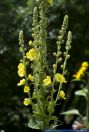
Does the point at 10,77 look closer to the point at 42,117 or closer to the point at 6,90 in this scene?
the point at 6,90

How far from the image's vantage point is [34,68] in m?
1.93

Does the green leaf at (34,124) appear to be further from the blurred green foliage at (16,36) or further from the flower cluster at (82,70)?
the blurred green foliage at (16,36)

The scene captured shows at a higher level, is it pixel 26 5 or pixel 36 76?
pixel 26 5

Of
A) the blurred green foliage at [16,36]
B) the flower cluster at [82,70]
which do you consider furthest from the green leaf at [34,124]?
the blurred green foliage at [16,36]

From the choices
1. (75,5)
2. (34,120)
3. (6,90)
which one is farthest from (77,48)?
(34,120)

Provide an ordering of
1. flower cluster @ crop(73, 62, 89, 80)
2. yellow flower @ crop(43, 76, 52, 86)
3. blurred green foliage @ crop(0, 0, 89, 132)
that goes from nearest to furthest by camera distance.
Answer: yellow flower @ crop(43, 76, 52, 86), flower cluster @ crop(73, 62, 89, 80), blurred green foliage @ crop(0, 0, 89, 132)

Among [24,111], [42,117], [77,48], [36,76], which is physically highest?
[77,48]

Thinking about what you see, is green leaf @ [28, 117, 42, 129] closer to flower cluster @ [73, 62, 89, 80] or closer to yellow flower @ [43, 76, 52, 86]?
yellow flower @ [43, 76, 52, 86]

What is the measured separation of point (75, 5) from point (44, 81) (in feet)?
12.9

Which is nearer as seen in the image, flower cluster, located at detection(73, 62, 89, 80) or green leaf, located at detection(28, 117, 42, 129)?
green leaf, located at detection(28, 117, 42, 129)

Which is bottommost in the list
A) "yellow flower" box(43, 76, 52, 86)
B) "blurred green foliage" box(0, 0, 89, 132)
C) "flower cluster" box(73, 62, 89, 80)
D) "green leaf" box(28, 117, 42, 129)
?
"green leaf" box(28, 117, 42, 129)

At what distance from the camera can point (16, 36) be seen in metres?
5.56

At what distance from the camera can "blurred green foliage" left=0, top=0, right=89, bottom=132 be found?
556 cm

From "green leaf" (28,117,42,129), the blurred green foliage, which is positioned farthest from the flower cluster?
"green leaf" (28,117,42,129)
